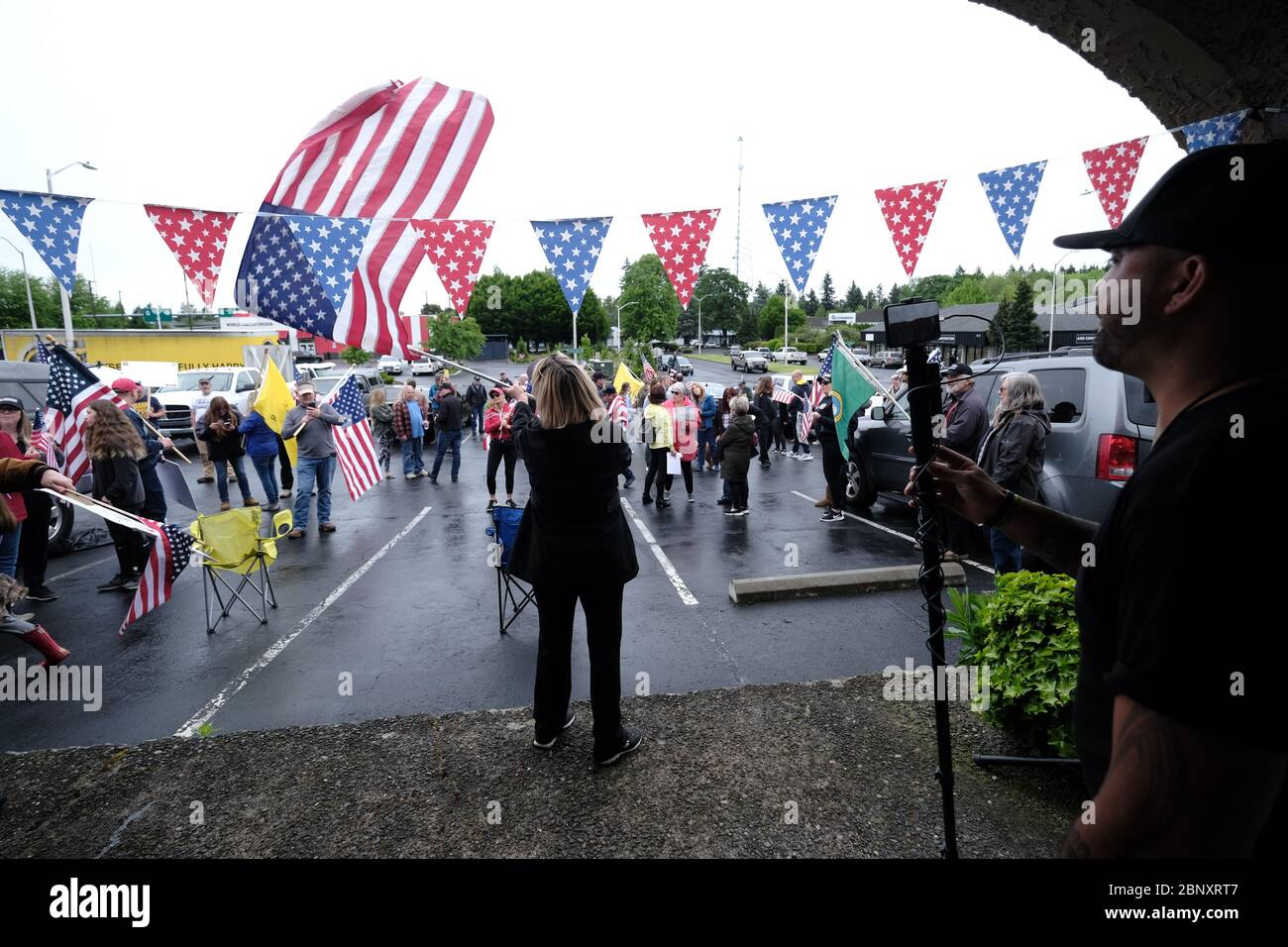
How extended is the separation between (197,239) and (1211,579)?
29.8 feet

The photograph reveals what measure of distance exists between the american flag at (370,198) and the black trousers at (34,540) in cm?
393

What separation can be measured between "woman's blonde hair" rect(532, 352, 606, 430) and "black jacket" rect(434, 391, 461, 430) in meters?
9.35

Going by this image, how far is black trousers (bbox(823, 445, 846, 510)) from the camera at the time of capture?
371 inches

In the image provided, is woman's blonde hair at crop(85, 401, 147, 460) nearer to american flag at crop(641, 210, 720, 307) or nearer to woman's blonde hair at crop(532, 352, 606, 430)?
woman's blonde hair at crop(532, 352, 606, 430)

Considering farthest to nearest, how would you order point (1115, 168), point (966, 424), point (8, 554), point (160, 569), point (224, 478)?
point (224, 478) < point (1115, 168) < point (966, 424) < point (8, 554) < point (160, 569)

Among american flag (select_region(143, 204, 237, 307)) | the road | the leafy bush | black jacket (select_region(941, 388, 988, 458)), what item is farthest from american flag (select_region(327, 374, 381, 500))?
the leafy bush

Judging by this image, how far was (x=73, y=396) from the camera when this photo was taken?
7.03 meters

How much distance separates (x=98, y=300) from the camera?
77438mm

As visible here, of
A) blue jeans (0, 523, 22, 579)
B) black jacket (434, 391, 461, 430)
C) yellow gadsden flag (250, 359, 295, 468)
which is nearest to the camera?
blue jeans (0, 523, 22, 579)

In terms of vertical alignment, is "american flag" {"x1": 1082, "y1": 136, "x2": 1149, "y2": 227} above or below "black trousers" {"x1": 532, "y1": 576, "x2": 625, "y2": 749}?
above

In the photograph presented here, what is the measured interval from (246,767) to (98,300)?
99628 mm

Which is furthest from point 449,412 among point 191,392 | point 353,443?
point 191,392

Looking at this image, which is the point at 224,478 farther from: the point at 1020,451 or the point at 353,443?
the point at 1020,451

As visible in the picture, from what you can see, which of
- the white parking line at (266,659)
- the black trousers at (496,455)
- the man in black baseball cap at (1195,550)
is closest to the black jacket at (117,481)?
the white parking line at (266,659)
